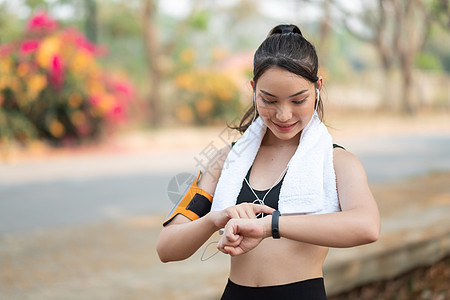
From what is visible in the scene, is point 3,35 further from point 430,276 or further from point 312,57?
point 312,57

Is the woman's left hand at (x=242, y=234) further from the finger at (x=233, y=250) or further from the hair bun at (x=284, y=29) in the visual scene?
the hair bun at (x=284, y=29)

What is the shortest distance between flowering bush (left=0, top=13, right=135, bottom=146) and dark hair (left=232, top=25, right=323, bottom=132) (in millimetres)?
10091

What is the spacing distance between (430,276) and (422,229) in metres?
0.69

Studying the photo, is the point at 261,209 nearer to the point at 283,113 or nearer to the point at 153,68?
the point at 283,113

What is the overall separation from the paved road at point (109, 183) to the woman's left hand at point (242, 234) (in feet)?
14.8

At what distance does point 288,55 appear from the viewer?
1642 millimetres

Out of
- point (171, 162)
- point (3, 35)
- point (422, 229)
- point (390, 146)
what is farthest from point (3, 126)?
point (422, 229)

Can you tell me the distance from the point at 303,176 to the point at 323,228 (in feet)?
0.64

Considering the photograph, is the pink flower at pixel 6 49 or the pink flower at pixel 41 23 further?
the pink flower at pixel 41 23

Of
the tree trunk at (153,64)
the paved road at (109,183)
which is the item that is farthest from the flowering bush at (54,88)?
the tree trunk at (153,64)

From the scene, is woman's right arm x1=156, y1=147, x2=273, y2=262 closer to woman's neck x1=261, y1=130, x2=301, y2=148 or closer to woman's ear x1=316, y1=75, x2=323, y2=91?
woman's neck x1=261, y1=130, x2=301, y2=148

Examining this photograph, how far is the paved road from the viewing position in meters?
6.38

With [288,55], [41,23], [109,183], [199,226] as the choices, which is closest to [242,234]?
[199,226]

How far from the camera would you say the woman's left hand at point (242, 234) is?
1486 millimetres
